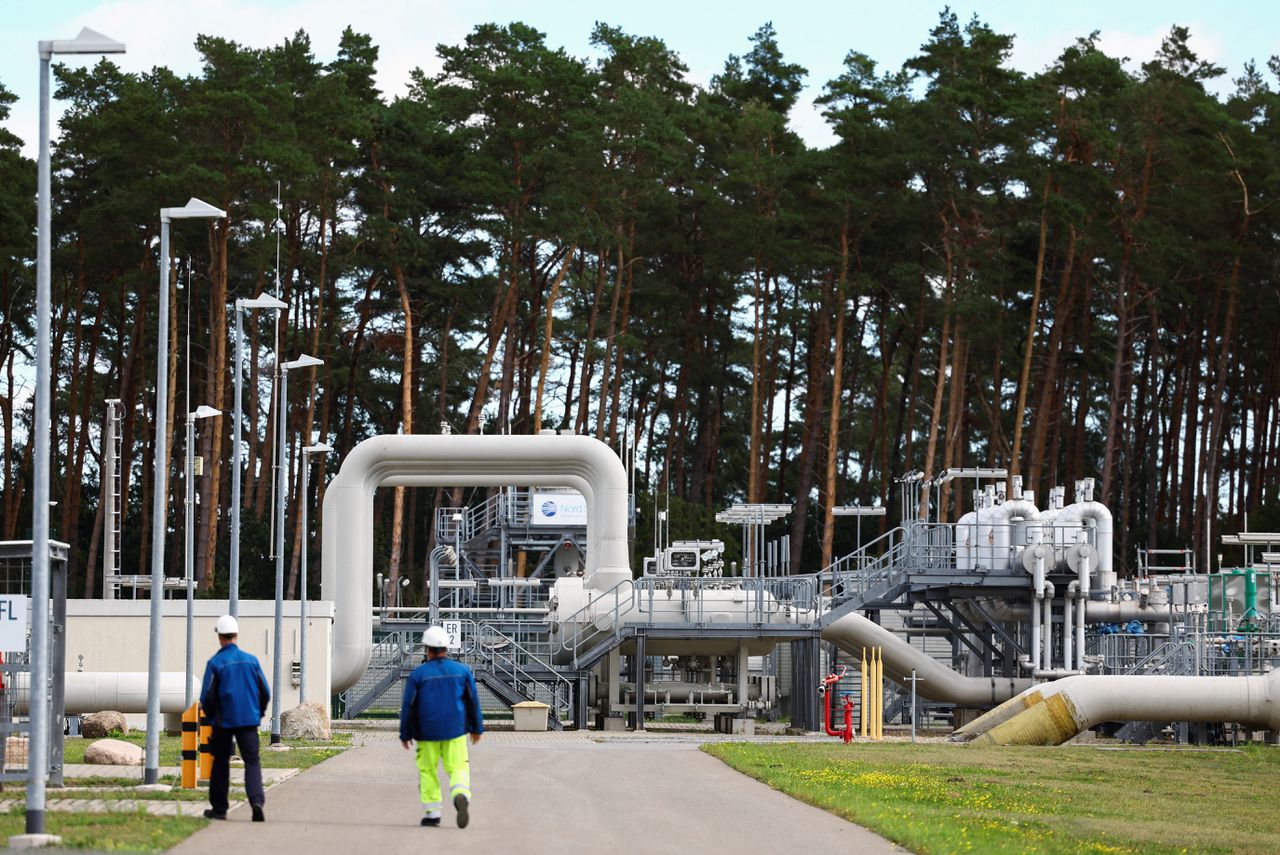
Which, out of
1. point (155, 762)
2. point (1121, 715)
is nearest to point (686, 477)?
point (1121, 715)

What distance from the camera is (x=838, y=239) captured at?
7431 centimetres

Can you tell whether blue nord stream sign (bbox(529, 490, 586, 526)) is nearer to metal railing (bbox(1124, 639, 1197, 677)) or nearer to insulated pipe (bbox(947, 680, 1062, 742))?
metal railing (bbox(1124, 639, 1197, 677))

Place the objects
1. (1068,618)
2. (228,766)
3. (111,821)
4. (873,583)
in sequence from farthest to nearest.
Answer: (873,583), (1068,618), (228,766), (111,821)

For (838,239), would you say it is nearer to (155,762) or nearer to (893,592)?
(893,592)

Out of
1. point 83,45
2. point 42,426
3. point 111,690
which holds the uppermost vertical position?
point 83,45

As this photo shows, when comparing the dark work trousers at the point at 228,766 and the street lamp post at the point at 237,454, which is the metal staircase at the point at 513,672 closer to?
the street lamp post at the point at 237,454

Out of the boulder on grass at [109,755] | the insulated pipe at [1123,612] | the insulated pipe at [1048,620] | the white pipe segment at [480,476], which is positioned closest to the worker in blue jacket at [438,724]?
the boulder on grass at [109,755]

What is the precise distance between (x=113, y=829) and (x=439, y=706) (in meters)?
2.77

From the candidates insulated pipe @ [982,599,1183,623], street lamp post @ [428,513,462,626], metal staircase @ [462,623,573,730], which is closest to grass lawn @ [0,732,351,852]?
metal staircase @ [462,623,573,730]

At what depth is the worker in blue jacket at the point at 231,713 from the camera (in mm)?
17734

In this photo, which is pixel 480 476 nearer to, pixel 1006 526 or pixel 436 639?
pixel 1006 526

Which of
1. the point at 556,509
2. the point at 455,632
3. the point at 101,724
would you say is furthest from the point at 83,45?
the point at 556,509

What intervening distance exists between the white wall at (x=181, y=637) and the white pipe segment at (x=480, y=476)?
16.8ft

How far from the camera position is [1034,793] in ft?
78.7
